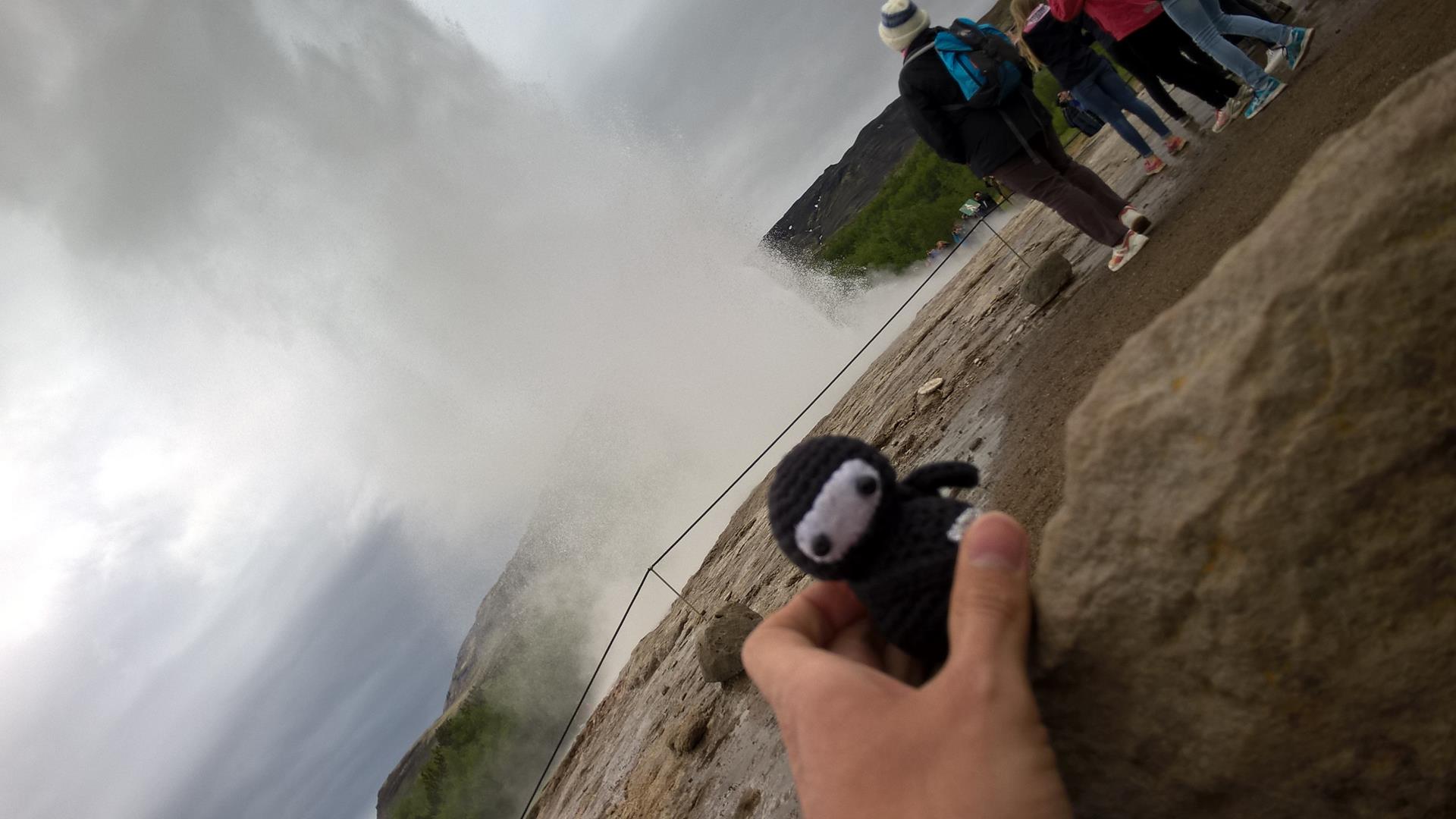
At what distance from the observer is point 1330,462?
1.90 m

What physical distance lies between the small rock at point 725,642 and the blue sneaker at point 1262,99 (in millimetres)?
6862

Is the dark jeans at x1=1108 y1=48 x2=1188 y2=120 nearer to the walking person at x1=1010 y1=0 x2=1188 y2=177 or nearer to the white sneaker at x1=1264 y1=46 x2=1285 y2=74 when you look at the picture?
the walking person at x1=1010 y1=0 x2=1188 y2=177

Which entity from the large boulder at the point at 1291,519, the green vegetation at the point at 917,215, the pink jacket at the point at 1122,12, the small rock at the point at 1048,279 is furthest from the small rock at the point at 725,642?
the green vegetation at the point at 917,215

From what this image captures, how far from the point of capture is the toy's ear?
2752 millimetres

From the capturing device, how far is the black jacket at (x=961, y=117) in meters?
6.43

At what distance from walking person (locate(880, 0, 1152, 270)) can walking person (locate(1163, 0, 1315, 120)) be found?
1475 millimetres

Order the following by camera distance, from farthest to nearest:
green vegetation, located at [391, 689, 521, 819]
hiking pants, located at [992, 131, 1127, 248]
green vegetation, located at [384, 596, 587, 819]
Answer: green vegetation, located at [384, 596, 587, 819], green vegetation, located at [391, 689, 521, 819], hiking pants, located at [992, 131, 1127, 248]

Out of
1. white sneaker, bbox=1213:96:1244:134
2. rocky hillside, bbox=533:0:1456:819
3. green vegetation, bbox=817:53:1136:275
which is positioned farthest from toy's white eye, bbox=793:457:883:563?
green vegetation, bbox=817:53:1136:275

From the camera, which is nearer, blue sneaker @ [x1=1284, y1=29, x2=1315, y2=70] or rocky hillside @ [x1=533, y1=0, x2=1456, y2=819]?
rocky hillside @ [x1=533, y1=0, x2=1456, y2=819]

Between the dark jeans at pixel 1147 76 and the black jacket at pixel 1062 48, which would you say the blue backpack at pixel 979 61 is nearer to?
the black jacket at pixel 1062 48

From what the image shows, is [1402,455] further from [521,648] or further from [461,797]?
[521,648]

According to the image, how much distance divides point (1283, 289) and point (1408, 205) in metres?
0.33

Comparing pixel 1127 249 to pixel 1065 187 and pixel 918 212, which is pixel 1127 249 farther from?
pixel 918 212

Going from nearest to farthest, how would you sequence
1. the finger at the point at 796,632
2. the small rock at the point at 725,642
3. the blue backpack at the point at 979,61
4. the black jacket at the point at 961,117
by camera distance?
the finger at the point at 796,632 < the blue backpack at the point at 979,61 < the black jacket at the point at 961,117 < the small rock at the point at 725,642
